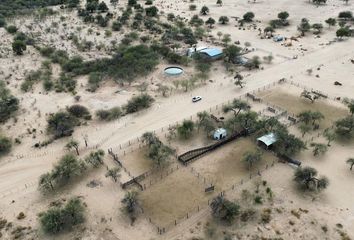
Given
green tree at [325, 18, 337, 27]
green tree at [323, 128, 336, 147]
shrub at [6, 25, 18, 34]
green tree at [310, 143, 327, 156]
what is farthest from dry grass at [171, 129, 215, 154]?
shrub at [6, 25, 18, 34]

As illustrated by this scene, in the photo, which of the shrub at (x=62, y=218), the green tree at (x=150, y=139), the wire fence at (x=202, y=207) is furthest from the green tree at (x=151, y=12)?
the shrub at (x=62, y=218)

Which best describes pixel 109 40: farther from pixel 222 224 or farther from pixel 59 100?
pixel 222 224

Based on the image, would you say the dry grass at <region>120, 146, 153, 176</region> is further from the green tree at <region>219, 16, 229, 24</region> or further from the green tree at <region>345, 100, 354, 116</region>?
the green tree at <region>219, 16, 229, 24</region>

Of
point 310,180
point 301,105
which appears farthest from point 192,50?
point 310,180

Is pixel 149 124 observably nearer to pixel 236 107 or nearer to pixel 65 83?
pixel 236 107

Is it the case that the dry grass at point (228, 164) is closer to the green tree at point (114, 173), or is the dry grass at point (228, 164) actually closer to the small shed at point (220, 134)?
the small shed at point (220, 134)
